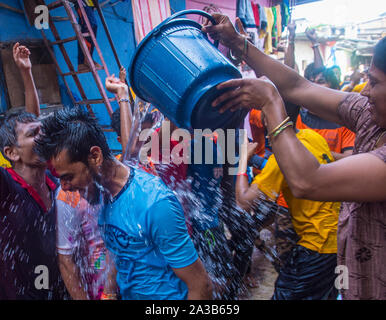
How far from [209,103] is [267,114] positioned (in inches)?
9.5

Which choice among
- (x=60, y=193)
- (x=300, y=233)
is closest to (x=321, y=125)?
(x=300, y=233)

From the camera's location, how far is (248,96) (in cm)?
108

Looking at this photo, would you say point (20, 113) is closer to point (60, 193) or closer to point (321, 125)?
point (60, 193)

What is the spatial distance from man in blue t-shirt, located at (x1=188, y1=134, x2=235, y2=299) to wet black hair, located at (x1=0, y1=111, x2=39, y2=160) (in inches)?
51.3

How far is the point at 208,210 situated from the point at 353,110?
1.65 m

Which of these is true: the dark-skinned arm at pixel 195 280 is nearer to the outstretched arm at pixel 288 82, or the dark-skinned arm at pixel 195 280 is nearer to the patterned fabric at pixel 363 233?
the patterned fabric at pixel 363 233

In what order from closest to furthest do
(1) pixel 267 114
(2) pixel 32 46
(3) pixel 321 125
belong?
(1) pixel 267 114
(2) pixel 32 46
(3) pixel 321 125

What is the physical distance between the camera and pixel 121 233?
4.60ft

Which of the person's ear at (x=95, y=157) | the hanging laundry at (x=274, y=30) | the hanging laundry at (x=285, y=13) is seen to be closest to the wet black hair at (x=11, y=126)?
the person's ear at (x=95, y=157)

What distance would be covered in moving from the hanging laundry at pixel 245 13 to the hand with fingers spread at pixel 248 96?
11.6 ft

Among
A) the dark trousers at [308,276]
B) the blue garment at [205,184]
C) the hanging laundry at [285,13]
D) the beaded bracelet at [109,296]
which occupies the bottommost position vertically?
the dark trousers at [308,276]

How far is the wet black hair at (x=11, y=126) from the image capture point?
1727mm

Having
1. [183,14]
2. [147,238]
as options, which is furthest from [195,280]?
[183,14]

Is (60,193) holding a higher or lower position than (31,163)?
lower
